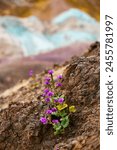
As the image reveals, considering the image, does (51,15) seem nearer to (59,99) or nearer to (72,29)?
(72,29)

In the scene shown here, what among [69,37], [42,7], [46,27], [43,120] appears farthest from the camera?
[42,7]

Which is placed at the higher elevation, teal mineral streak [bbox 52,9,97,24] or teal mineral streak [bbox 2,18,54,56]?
teal mineral streak [bbox 52,9,97,24]

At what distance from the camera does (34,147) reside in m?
3.79

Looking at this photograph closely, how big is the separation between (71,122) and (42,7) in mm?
17384

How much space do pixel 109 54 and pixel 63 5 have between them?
17.0 m

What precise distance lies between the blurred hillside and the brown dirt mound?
14809 mm

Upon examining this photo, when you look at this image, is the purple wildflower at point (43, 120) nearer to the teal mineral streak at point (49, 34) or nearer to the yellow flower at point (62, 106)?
the yellow flower at point (62, 106)

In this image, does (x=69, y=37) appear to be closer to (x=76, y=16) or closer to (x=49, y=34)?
(x=49, y=34)

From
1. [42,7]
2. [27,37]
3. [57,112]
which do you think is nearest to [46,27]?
[42,7]

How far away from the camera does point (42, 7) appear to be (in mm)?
20891

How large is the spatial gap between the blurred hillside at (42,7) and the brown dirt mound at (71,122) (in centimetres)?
1481

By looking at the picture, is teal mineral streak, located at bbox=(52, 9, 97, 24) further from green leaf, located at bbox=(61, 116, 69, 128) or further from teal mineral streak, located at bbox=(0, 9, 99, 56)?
green leaf, located at bbox=(61, 116, 69, 128)

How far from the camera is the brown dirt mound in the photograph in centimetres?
354

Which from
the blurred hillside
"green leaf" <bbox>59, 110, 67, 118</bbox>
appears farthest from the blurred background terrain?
"green leaf" <bbox>59, 110, 67, 118</bbox>
